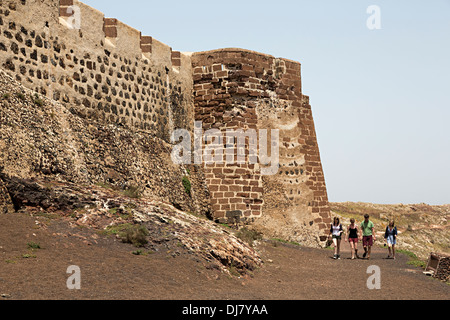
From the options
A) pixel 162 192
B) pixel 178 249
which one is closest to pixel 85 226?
pixel 178 249

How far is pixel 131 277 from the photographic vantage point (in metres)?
9.05

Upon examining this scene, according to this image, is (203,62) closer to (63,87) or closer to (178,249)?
(63,87)

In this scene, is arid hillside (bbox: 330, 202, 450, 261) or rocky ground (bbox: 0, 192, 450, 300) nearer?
rocky ground (bbox: 0, 192, 450, 300)

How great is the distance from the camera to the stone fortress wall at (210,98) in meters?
14.7

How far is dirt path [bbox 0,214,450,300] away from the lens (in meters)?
8.16

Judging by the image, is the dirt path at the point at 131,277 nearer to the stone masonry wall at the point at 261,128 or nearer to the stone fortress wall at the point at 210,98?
the stone fortress wall at the point at 210,98

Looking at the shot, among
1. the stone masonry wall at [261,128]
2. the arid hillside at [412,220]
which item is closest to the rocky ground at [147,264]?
the stone masonry wall at [261,128]

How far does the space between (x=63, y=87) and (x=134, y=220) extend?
460 centimetres

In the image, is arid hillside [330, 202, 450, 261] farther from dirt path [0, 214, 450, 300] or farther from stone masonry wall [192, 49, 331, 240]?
dirt path [0, 214, 450, 300]

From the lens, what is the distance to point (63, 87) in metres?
14.1

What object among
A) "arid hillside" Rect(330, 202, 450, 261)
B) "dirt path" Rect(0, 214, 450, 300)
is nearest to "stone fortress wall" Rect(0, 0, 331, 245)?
"dirt path" Rect(0, 214, 450, 300)

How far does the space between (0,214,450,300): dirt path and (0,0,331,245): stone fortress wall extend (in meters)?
4.94

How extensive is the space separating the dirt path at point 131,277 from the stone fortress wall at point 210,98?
194 inches
